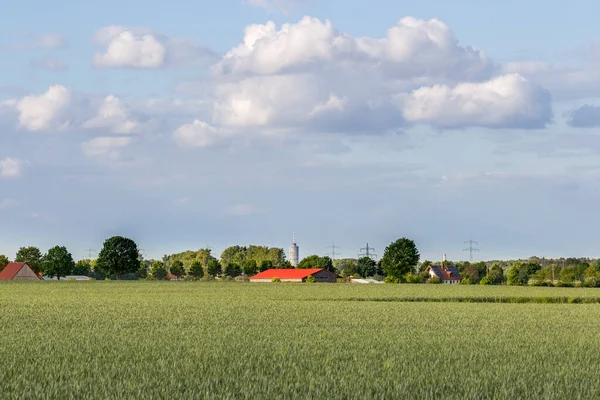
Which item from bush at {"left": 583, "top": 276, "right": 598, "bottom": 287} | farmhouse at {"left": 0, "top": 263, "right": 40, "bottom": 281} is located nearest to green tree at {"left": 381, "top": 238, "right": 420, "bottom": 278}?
bush at {"left": 583, "top": 276, "right": 598, "bottom": 287}

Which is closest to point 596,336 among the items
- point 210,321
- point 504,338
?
point 504,338

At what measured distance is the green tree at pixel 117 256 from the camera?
602 ft

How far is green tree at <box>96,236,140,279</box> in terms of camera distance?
7229 inches

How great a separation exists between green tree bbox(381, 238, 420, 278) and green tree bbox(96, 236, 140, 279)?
60686mm

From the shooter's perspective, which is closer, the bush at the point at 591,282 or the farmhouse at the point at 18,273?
the bush at the point at 591,282

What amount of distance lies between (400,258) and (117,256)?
66819mm

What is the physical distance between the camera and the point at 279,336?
30.7 metres

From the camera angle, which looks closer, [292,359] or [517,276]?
[292,359]

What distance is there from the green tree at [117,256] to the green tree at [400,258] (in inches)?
2389

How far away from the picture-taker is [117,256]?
18425 cm

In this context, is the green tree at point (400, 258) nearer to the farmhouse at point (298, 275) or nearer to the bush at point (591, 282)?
the farmhouse at point (298, 275)

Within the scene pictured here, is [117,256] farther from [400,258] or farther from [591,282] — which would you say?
[591,282]

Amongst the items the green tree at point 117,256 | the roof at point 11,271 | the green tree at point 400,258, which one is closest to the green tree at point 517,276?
the green tree at point 400,258

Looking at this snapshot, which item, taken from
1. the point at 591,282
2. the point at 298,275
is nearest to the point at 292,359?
the point at 591,282
